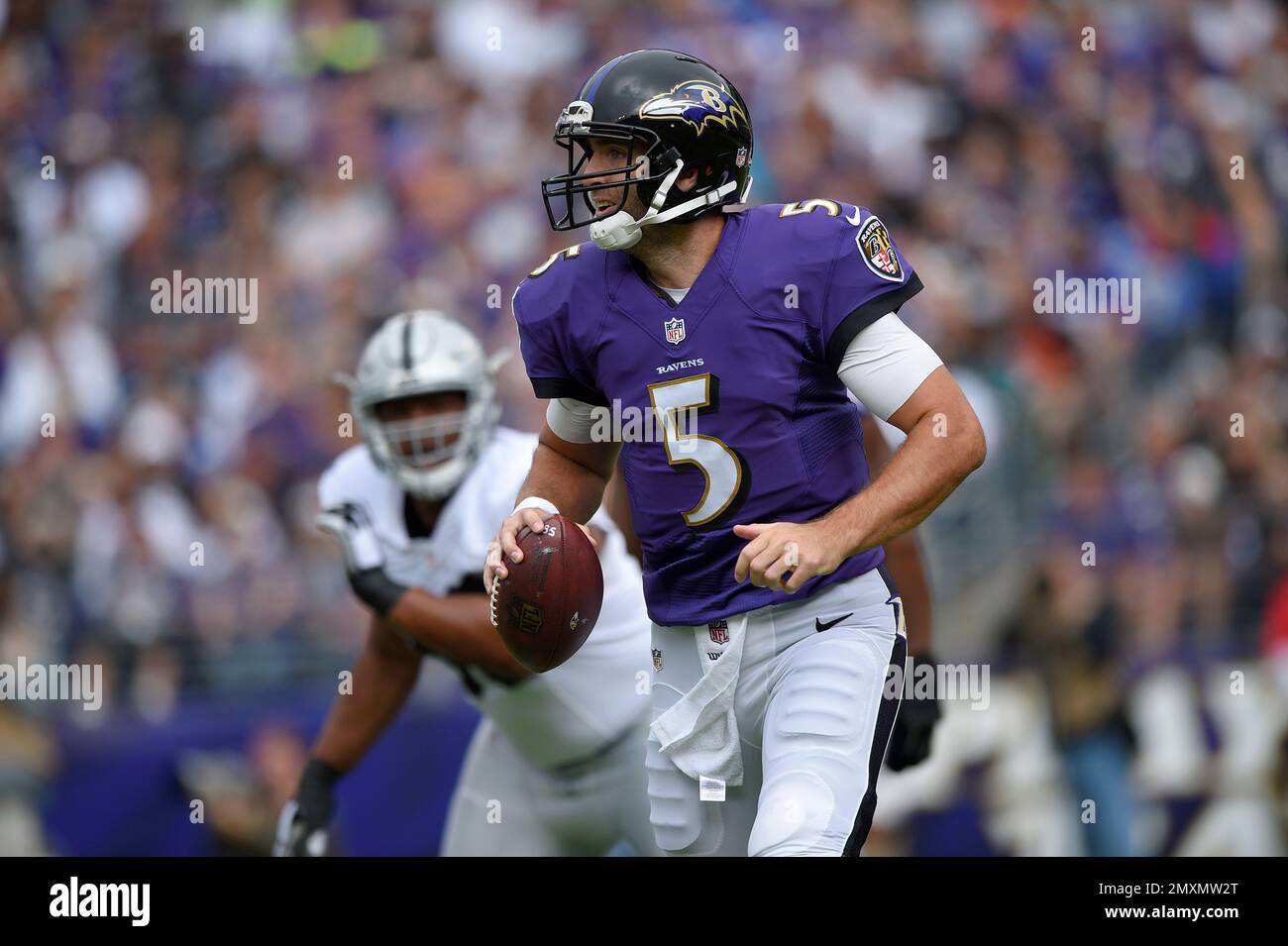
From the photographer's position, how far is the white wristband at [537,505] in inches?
134

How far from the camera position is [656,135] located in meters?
3.23

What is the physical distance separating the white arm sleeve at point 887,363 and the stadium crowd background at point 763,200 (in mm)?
3876

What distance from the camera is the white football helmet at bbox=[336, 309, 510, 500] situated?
15.0 feet

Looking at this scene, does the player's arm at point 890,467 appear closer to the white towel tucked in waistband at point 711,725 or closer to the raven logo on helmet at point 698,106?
the white towel tucked in waistband at point 711,725

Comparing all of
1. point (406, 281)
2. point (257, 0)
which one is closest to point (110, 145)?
point (257, 0)

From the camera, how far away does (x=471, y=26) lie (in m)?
9.62

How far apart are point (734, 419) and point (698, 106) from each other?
0.64 meters

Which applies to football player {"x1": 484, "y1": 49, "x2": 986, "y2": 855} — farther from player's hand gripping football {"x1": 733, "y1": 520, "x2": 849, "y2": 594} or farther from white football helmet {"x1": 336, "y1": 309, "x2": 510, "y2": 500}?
white football helmet {"x1": 336, "y1": 309, "x2": 510, "y2": 500}

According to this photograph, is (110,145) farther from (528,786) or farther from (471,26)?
(528,786)

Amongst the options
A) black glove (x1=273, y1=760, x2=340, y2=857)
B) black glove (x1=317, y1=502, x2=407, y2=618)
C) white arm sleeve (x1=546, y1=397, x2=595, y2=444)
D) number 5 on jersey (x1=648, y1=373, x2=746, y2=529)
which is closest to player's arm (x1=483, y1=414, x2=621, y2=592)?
white arm sleeve (x1=546, y1=397, x2=595, y2=444)
